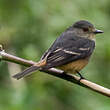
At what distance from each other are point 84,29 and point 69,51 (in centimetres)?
76

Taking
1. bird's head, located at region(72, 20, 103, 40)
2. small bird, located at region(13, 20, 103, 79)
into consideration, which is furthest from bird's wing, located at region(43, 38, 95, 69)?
bird's head, located at region(72, 20, 103, 40)

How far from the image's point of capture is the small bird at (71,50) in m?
4.94

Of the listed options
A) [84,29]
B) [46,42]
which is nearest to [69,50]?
[84,29]

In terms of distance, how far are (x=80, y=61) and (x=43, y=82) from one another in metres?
0.84

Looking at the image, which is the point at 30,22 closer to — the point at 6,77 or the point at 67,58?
the point at 6,77

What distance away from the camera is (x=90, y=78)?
6164mm

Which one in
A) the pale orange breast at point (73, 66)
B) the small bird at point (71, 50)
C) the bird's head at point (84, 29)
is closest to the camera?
the small bird at point (71, 50)

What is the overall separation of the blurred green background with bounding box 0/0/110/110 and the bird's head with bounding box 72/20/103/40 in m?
0.31

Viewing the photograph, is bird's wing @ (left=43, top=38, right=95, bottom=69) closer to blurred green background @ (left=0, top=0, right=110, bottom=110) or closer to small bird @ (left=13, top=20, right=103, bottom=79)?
small bird @ (left=13, top=20, right=103, bottom=79)

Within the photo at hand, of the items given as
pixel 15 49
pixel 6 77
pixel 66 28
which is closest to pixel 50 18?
pixel 66 28

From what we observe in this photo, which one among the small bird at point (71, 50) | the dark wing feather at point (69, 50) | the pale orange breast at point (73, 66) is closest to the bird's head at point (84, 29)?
the small bird at point (71, 50)

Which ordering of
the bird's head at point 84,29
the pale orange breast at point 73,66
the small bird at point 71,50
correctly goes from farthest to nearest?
the bird's head at point 84,29, the pale orange breast at point 73,66, the small bird at point 71,50

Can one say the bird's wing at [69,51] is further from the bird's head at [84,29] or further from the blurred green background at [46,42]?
the blurred green background at [46,42]

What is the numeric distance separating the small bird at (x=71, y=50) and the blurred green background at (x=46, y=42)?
0.36m
